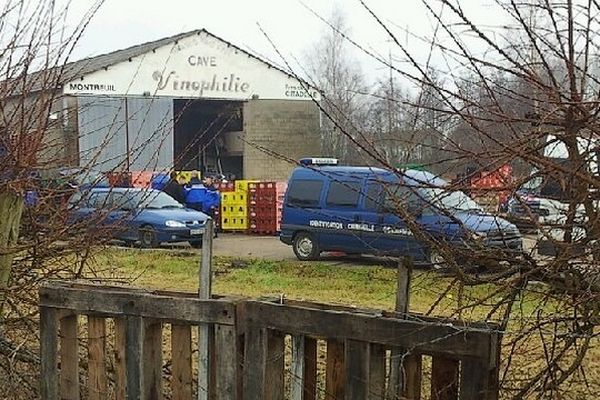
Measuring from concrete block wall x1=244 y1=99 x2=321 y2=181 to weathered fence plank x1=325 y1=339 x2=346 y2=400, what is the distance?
33.8 m

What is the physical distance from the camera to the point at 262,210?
25.3m

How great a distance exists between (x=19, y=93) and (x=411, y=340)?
3216 mm

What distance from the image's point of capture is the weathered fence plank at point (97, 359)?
4.95 m

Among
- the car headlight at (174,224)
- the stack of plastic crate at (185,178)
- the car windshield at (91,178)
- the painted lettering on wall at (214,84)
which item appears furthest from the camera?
the painted lettering on wall at (214,84)

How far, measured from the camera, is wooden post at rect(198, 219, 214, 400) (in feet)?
15.1

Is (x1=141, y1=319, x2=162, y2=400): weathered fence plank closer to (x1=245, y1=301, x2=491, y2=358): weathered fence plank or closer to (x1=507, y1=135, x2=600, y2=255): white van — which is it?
(x1=245, y1=301, x2=491, y2=358): weathered fence plank

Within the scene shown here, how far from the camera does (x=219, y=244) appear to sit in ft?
73.4

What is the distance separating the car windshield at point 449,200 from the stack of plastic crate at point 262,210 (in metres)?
20.6

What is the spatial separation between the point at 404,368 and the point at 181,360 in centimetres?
130

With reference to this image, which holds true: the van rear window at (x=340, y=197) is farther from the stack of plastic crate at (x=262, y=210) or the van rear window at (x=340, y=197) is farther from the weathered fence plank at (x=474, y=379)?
the weathered fence plank at (x=474, y=379)

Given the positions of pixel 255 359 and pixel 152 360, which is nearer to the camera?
pixel 255 359

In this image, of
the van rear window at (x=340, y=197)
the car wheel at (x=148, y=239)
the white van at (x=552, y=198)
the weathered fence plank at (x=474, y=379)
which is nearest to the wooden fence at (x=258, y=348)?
the weathered fence plank at (x=474, y=379)

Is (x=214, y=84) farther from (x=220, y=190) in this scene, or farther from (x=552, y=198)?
(x=552, y=198)

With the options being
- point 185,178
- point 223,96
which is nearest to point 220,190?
point 185,178
